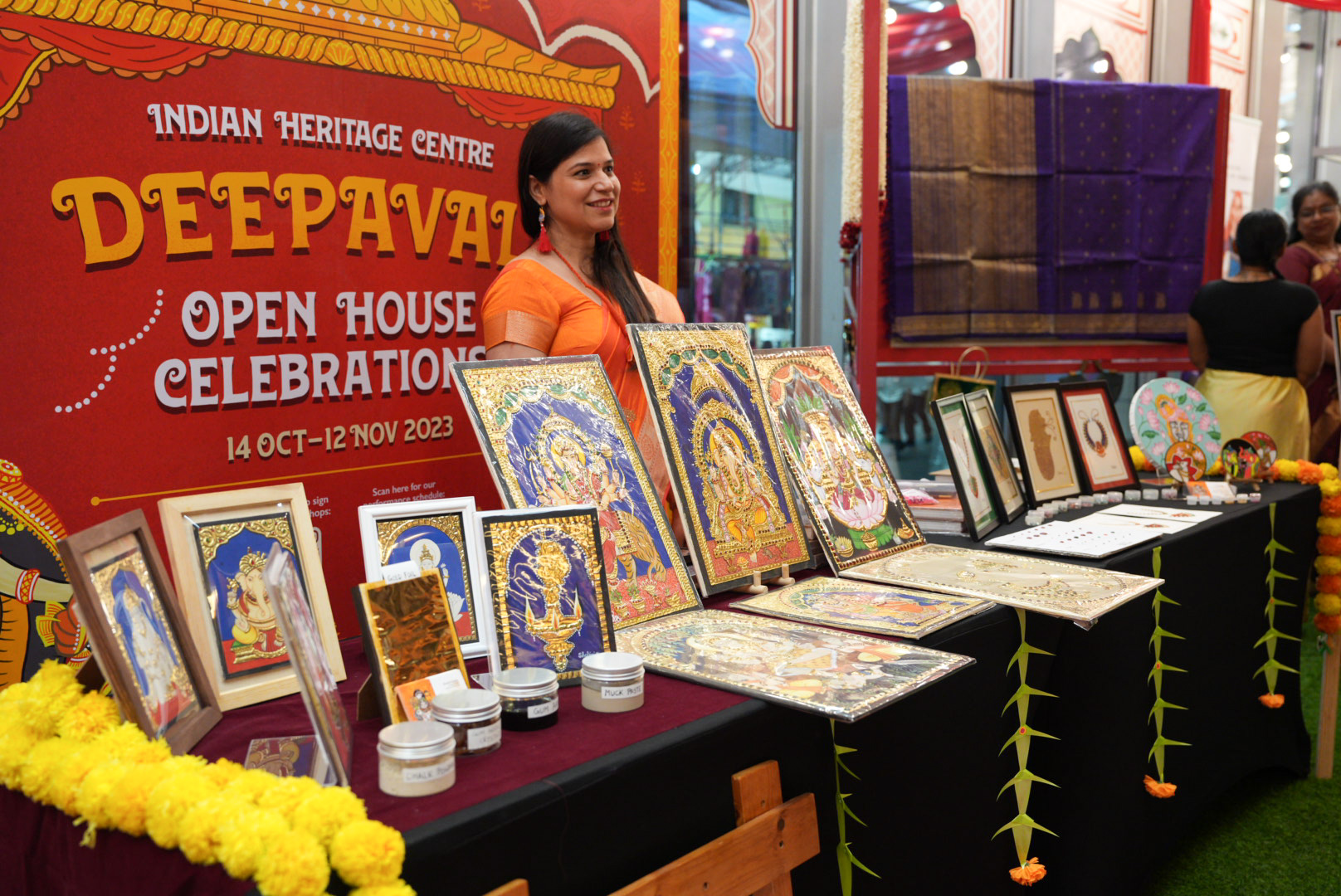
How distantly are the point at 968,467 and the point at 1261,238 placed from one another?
7.75 feet

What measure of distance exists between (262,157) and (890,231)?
7.58 feet

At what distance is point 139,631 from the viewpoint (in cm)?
95

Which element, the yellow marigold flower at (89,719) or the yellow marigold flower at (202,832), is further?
the yellow marigold flower at (89,719)

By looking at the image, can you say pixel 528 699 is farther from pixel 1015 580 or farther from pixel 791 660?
pixel 1015 580

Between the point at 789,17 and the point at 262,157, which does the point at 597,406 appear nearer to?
the point at 262,157

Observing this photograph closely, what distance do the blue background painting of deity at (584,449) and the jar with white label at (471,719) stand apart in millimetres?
370

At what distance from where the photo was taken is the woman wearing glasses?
174 inches

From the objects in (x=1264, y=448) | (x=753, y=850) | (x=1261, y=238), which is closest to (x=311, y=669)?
(x=753, y=850)

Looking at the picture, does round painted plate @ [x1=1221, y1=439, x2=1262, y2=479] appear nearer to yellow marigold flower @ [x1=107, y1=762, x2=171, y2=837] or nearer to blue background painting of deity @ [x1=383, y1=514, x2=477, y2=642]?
blue background painting of deity @ [x1=383, y1=514, x2=477, y2=642]

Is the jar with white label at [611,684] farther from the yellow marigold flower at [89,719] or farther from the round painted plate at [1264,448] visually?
the round painted plate at [1264,448]

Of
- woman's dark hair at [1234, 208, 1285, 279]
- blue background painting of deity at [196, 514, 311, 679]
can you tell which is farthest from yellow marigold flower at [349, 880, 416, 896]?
woman's dark hair at [1234, 208, 1285, 279]

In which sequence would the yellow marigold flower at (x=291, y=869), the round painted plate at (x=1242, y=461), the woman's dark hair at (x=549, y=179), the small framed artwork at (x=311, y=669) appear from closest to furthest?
1. the yellow marigold flower at (x=291, y=869)
2. the small framed artwork at (x=311, y=669)
3. the woman's dark hair at (x=549, y=179)
4. the round painted plate at (x=1242, y=461)

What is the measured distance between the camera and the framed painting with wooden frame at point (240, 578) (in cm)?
107

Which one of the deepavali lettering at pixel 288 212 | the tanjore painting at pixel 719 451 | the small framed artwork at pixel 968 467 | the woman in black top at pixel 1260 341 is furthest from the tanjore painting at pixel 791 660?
the woman in black top at pixel 1260 341
